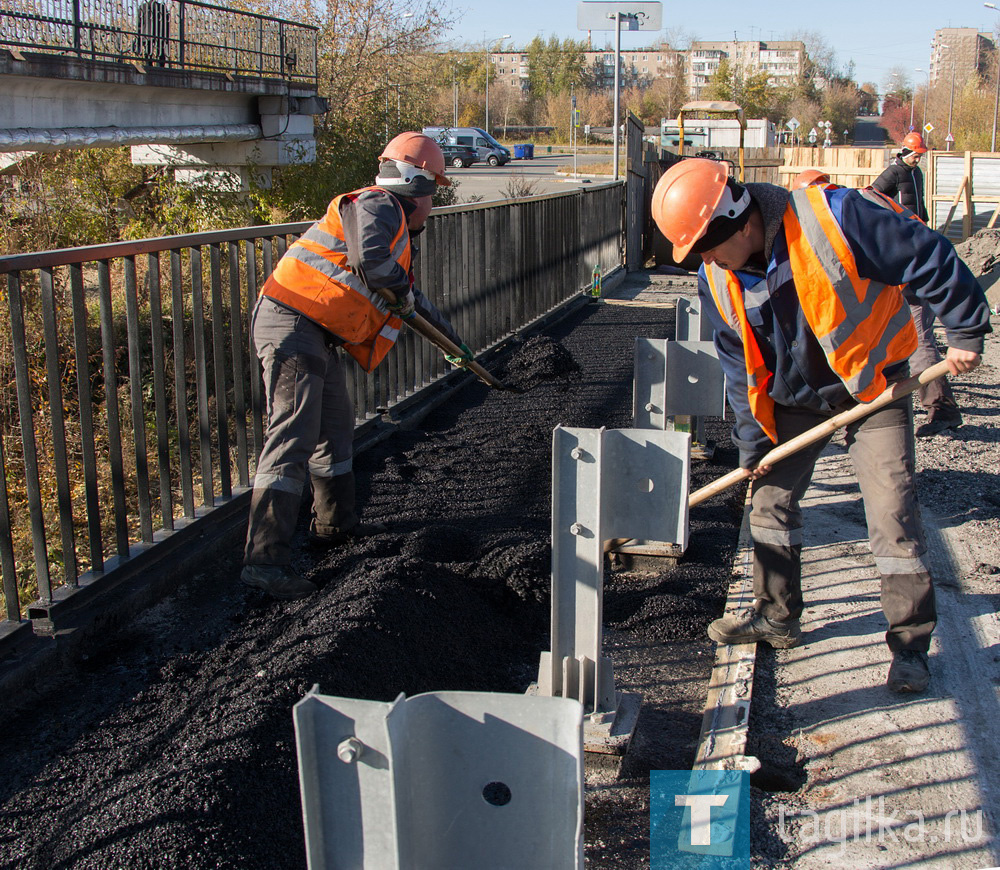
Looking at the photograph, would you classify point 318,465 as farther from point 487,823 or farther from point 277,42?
point 277,42

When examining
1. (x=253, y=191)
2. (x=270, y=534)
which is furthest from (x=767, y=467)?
(x=253, y=191)

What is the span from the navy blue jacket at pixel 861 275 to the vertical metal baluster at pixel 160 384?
91.8 inches

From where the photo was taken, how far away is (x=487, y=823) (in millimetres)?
1774

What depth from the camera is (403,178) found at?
4.51m

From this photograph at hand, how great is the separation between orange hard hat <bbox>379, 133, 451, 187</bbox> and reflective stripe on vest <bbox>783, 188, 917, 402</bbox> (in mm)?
1854

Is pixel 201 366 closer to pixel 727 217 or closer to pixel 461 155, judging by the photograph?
pixel 727 217

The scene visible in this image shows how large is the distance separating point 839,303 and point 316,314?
7.35ft

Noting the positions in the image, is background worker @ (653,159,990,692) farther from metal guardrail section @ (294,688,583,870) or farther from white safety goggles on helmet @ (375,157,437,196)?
metal guardrail section @ (294,688,583,870)

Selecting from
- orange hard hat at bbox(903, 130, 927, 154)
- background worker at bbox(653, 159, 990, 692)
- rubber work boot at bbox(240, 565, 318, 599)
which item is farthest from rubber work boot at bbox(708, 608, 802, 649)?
orange hard hat at bbox(903, 130, 927, 154)

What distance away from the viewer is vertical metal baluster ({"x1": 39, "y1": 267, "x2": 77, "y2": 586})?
3.65 meters

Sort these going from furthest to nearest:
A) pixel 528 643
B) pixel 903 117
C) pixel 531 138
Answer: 1. pixel 903 117
2. pixel 531 138
3. pixel 528 643

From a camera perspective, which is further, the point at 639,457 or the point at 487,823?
the point at 639,457

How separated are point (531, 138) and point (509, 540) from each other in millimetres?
87660

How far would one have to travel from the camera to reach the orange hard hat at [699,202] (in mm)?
3264
